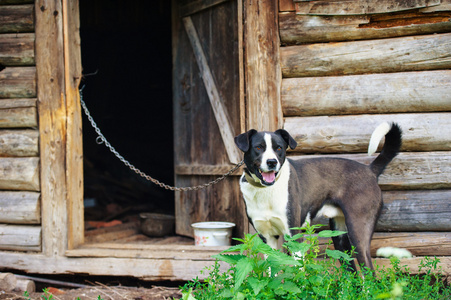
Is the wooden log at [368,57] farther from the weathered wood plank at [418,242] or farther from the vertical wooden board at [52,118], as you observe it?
the vertical wooden board at [52,118]

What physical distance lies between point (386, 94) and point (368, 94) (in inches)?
6.0

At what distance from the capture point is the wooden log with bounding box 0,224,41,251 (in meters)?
4.86

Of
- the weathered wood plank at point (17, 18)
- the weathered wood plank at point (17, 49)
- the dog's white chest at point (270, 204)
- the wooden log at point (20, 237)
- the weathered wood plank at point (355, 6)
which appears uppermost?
the weathered wood plank at point (17, 18)

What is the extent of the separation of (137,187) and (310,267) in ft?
19.6

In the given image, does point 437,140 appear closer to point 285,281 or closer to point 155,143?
point 285,281

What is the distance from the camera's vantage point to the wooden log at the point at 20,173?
4.83m

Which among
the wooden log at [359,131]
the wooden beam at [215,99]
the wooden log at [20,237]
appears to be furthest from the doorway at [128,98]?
the wooden log at [359,131]

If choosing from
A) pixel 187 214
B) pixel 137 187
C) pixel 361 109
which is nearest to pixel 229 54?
pixel 361 109

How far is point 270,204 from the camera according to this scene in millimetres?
3709

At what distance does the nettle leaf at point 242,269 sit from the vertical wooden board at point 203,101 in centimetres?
233

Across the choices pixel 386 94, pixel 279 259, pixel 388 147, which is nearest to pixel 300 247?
pixel 279 259

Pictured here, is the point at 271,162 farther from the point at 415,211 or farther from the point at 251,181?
the point at 415,211

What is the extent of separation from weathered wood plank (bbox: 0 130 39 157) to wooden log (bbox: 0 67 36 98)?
1.23ft

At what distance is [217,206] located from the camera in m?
5.47
